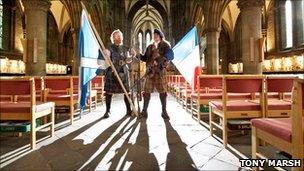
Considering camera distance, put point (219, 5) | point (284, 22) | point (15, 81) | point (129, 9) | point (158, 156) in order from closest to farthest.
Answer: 1. point (158, 156)
2. point (15, 81)
3. point (219, 5)
4. point (284, 22)
5. point (129, 9)

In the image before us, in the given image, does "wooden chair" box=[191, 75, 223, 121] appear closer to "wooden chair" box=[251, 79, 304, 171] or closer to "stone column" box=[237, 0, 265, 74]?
"stone column" box=[237, 0, 265, 74]

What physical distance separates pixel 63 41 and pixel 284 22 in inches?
772

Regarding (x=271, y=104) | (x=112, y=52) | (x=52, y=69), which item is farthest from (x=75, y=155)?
(x=52, y=69)

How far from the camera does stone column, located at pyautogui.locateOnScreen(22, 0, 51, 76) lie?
802 cm

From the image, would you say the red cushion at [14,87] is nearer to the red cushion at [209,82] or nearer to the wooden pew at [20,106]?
the wooden pew at [20,106]

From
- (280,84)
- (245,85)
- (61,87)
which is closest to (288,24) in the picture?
(280,84)

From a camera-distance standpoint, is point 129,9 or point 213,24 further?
point 129,9

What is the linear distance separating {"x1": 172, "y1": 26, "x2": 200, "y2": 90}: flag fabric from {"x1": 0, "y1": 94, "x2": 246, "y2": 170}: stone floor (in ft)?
3.20

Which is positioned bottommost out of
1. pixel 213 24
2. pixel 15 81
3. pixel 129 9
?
pixel 15 81

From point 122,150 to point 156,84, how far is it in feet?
Result: 8.53

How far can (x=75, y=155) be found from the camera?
3.23m

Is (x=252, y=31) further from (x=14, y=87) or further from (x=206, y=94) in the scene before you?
(x=14, y=87)

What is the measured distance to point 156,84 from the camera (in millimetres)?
5859

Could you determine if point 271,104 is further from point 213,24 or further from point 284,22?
point 284,22
